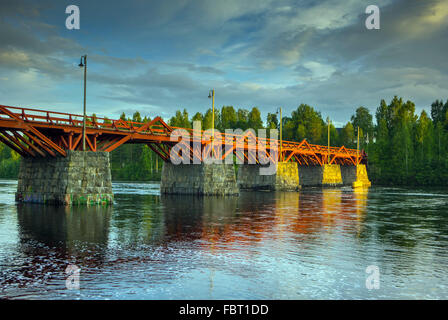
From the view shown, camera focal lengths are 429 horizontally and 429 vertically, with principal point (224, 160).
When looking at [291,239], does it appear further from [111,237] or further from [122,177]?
[122,177]

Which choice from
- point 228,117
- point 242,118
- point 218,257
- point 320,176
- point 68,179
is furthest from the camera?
point 242,118

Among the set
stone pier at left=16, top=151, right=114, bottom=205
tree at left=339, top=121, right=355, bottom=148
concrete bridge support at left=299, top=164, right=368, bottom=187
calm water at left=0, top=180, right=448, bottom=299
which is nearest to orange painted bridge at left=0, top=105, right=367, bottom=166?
stone pier at left=16, top=151, right=114, bottom=205

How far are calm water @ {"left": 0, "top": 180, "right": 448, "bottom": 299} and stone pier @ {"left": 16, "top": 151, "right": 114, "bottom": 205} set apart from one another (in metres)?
7.28

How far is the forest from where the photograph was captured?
113m

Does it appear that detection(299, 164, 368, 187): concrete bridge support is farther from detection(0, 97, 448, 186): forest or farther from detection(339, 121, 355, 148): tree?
detection(339, 121, 355, 148): tree

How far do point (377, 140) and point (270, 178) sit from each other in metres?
70.6

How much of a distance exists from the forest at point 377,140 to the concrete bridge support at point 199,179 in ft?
209

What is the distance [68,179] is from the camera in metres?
35.3

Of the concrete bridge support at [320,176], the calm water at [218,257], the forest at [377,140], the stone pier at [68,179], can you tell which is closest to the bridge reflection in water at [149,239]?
the calm water at [218,257]

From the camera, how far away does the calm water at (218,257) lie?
11477 millimetres

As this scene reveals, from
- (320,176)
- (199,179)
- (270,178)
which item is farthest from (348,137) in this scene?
(199,179)

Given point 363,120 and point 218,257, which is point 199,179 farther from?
point 363,120

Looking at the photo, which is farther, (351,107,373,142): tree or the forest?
(351,107,373,142): tree

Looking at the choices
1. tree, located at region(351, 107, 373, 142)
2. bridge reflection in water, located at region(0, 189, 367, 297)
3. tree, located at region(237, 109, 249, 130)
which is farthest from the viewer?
tree, located at region(351, 107, 373, 142)
